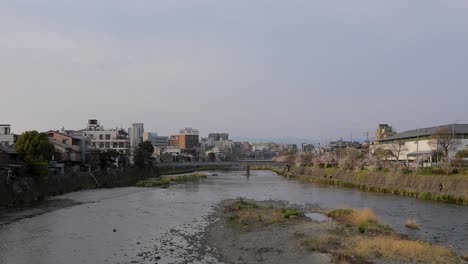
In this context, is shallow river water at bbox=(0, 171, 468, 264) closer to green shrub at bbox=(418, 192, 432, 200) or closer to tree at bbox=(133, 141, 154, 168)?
green shrub at bbox=(418, 192, 432, 200)

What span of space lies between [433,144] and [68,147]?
147 feet

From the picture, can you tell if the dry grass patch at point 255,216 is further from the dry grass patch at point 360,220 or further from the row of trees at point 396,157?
the row of trees at point 396,157

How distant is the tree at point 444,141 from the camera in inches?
1903

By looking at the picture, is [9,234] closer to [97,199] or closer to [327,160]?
[97,199]

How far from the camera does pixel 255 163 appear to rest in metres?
111

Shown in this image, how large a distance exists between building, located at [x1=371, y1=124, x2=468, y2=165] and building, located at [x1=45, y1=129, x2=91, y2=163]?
41.8m

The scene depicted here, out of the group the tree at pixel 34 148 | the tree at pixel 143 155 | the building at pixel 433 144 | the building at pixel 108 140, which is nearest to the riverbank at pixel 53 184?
the tree at pixel 34 148

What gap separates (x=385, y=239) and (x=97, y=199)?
27.0 metres

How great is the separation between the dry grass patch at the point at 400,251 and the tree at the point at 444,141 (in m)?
34.5

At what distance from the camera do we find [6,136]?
51812 millimetres

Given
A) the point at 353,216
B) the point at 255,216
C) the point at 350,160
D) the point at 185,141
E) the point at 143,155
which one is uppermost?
the point at 185,141

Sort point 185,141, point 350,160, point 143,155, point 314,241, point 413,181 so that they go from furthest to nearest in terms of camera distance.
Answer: point 185,141, point 143,155, point 350,160, point 413,181, point 314,241

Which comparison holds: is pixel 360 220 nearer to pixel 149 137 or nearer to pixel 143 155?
pixel 143 155

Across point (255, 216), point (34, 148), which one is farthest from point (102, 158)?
point (255, 216)
